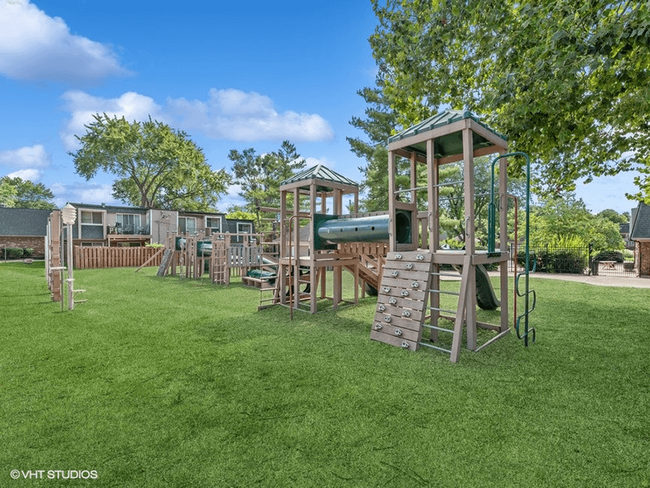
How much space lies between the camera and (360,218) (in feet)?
23.0

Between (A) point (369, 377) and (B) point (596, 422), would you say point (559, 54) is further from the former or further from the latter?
(A) point (369, 377)

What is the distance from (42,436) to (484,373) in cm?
438

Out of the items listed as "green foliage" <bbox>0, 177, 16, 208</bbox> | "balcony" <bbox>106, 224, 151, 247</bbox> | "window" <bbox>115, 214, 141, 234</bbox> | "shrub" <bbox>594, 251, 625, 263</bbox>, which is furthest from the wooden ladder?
"green foliage" <bbox>0, 177, 16, 208</bbox>

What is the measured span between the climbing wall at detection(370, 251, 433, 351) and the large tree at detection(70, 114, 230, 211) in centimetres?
3984

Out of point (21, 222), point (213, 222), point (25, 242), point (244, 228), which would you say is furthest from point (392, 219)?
point (21, 222)

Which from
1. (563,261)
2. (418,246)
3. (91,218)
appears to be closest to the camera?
(418,246)

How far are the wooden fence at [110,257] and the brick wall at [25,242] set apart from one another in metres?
16.9

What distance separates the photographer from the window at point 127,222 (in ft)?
101

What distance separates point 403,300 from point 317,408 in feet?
8.18

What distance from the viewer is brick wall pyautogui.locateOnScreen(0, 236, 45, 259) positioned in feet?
99.3

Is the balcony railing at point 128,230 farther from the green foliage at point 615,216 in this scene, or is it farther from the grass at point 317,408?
the green foliage at point 615,216

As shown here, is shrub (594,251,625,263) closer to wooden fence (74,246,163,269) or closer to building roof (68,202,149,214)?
wooden fence (74,246,163,269)

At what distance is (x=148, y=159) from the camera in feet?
128

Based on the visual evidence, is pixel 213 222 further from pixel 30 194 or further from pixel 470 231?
pixel 30 194
